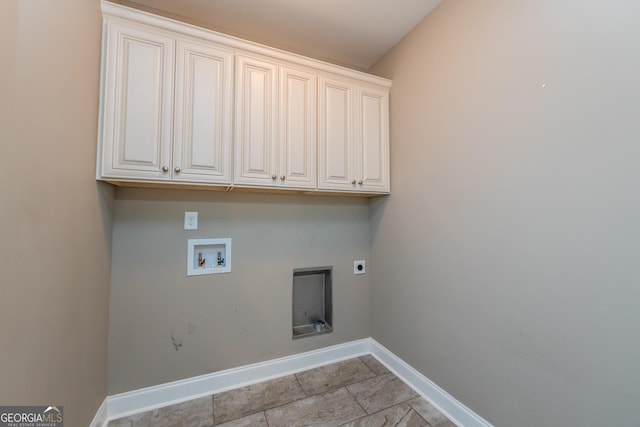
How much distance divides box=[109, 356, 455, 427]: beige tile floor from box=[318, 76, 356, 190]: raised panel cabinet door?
1.52 m

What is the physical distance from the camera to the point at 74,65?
1.14m

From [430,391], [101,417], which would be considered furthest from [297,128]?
[101,417]

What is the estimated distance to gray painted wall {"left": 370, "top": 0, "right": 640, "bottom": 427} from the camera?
97 cm

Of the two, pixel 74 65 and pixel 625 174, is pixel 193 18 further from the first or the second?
pixel 625 174

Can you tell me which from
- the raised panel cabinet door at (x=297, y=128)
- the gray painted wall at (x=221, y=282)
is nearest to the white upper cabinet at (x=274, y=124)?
the raised panel cabinet door at (x=297, y=128)

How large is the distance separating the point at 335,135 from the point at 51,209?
1.65 meters

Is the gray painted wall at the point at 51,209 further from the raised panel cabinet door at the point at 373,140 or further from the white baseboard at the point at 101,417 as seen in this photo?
the raised panel cabinet door at the point at 373,140

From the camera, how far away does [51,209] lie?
39.5 inches

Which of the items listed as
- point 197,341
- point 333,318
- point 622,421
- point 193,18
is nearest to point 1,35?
point 193,18

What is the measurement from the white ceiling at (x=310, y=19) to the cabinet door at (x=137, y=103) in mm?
555

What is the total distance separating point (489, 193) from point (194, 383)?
7.63 feet

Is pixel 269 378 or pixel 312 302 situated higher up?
pixel 312 302

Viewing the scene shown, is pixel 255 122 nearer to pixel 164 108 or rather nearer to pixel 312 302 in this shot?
pixel 164 108

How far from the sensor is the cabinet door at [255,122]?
5.41ft
